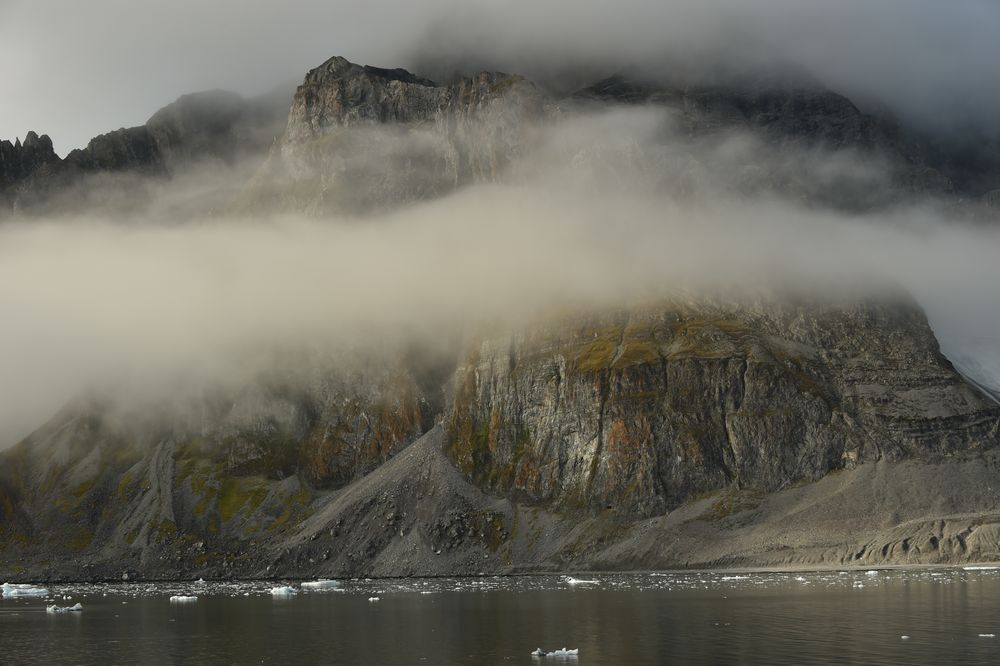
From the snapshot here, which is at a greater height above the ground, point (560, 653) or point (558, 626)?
point (560, 653)

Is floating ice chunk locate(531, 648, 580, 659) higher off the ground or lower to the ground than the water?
higher

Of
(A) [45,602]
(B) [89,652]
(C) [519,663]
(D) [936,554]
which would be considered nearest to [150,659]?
(B) [89,652]

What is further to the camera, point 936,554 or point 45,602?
point 936,554

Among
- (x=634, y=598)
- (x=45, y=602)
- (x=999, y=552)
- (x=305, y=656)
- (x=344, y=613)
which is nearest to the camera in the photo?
(x=305, y=656)

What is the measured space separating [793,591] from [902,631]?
172ft

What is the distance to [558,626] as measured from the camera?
9019 centimetres

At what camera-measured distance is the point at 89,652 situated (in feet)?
271

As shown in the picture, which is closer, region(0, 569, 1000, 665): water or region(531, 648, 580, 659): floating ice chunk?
region(531, 648, 580, 659): floating ice chunk

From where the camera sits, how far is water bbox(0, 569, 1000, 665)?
69.7 metres

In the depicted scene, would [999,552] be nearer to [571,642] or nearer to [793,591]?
[793,591]

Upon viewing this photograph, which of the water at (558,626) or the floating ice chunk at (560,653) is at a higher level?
the floating ice chunk at (560,653)

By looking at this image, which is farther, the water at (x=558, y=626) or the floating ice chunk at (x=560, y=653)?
the water at (x=558, y=626)

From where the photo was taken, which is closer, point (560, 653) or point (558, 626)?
point (560, 653)

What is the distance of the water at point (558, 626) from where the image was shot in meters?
69.7
